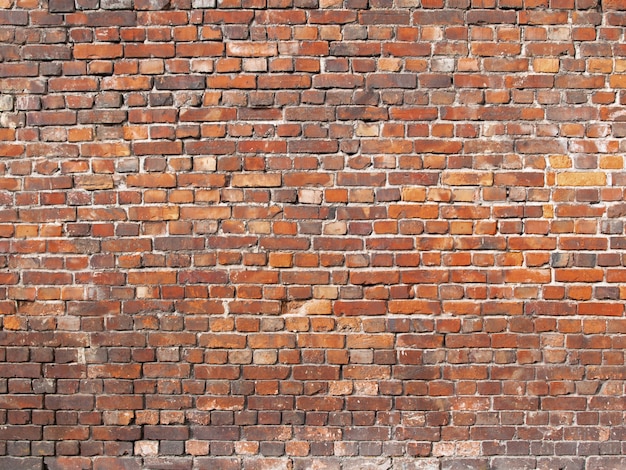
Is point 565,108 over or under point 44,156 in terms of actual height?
over

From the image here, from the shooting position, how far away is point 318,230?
7.91 ft

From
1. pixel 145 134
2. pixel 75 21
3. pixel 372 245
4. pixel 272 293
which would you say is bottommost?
pixel 272 293

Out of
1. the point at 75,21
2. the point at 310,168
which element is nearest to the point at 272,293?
the point at 310,168

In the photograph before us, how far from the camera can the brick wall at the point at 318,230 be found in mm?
2395

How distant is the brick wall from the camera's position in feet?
7.86

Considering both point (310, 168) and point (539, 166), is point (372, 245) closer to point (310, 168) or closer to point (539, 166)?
point (310, 168)

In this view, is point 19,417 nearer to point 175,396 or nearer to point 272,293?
point 175,396

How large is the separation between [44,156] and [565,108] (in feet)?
8.56

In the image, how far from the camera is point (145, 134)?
2.42 m

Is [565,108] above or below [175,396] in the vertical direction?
above

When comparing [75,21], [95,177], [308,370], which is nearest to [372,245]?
[308,370]

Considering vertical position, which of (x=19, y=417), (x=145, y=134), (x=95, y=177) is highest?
(x=145, y=134)

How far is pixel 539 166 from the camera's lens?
7.86ft

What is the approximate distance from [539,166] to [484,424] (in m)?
1.31
